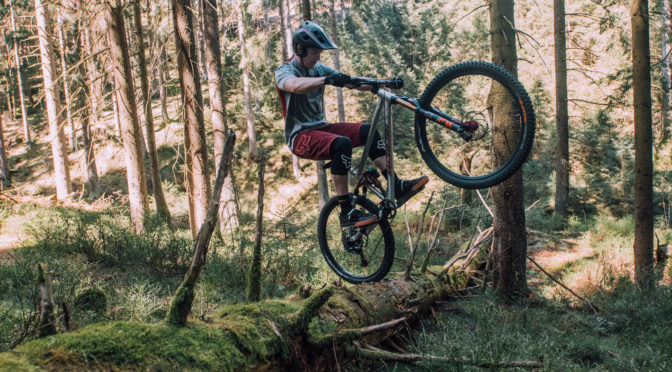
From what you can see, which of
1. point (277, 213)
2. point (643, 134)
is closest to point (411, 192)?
point (277, 213)

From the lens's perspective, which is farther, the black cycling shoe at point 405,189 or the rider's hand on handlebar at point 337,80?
the black cycling shoe at point 405,189

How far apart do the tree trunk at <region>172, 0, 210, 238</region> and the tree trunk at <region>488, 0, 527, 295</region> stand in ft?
18.8

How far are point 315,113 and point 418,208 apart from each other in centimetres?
1317

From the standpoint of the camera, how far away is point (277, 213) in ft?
25.1

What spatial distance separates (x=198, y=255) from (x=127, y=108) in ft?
24.6

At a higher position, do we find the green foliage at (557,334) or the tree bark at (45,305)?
the tree bark at (45,305)

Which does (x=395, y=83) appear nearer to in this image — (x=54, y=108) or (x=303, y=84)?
(x=303, y=84)

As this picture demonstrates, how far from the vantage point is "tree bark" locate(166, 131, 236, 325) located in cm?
236

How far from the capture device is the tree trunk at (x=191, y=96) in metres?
8.24

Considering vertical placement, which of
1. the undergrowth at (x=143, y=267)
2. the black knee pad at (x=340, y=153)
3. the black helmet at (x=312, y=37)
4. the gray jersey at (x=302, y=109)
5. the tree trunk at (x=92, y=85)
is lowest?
the undergrowth at (x=143, y=267)

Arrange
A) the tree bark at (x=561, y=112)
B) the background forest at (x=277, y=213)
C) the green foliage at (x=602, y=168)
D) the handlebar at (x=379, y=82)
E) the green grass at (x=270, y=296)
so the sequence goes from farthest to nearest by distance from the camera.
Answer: the green foliage at (x=602, y=168) < the tree bark at (x=561, y=112) < the background forest at (x=277, y=213) < the handlebar at (x=379, y=82) < the green grass at (x=270, y=296)

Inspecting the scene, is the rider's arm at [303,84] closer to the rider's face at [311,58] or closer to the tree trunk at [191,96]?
the rider's face at [311,58]

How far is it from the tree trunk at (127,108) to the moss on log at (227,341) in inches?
256

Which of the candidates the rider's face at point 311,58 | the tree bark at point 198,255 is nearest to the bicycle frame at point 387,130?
the rider's face at point 311,58
